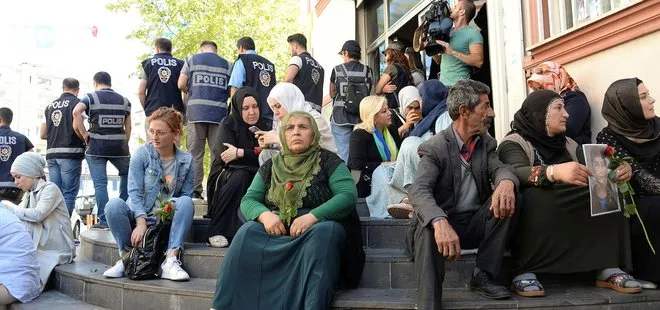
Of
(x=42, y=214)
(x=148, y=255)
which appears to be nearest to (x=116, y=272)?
(x=148, y=255)

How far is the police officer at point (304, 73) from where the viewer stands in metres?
6.65

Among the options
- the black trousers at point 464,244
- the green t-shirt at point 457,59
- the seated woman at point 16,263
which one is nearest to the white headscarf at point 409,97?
the green t-shirt at point 457,59

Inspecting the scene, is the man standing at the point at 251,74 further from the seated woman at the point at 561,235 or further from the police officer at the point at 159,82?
the seated woman at the point at 561,235

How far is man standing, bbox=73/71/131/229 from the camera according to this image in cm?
625

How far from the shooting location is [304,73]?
21.9 feet

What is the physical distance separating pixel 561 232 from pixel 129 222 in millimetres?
3172

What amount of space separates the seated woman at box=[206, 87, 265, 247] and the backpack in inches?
69.4

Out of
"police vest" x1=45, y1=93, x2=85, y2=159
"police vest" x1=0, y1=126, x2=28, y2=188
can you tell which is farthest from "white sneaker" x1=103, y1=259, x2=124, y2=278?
"police vest" x1=0, y1=126, x2=28, y2=188

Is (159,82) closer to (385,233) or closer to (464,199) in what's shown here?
(385,233)

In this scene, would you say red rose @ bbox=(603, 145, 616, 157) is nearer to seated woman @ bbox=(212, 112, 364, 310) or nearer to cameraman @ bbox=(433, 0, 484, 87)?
seated woman @ bbox=(212, 112, 364, 310)

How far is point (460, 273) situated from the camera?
3533mm

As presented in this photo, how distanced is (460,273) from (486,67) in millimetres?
3879

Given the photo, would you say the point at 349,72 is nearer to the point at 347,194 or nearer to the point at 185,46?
the point at 347,194

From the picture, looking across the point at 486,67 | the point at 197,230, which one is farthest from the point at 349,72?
the point at 197,230
